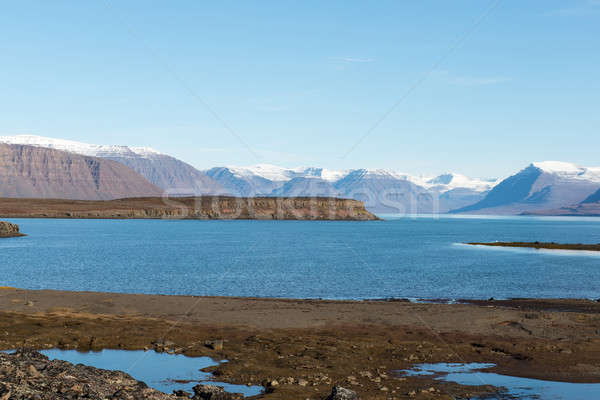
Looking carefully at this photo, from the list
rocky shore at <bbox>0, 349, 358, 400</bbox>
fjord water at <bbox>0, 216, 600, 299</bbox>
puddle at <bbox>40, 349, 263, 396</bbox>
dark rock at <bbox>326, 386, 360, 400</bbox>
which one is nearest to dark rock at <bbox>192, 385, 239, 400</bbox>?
rocky shore at <bbox>0, 349, 358, 400</bbox>

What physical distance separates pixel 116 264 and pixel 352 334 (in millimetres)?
60829

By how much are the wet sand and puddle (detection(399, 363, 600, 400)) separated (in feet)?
2.64

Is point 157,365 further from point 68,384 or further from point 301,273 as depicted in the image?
point 301,273

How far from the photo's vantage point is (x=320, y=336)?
30.8m

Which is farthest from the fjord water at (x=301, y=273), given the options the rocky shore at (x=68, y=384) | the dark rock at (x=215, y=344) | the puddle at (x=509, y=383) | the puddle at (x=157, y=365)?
the rocky shore at (x=68, y=384)

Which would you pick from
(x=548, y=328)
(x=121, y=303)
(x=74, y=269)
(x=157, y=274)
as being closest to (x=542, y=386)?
(x=548, y=328)

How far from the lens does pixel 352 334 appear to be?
3183 centimetres

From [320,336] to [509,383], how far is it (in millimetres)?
10591

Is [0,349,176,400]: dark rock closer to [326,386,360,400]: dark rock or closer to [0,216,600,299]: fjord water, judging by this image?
[326,386,360,400]: dark rock

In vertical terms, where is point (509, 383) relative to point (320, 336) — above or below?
above

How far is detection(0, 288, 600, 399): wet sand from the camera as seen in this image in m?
23.1

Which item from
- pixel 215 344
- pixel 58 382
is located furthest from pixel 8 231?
pixel 58 382

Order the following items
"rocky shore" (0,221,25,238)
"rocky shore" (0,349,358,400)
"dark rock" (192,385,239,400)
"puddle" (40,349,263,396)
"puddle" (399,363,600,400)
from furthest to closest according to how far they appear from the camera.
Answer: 1. "rocky shore" (0,221,25,238)
2. "puddle" (40,349,263,396)
3. "puddle" (399,363,600,400)
4. "dark rock" (192,385,239,400)
5. "rocky shore" (0,349,358,400)

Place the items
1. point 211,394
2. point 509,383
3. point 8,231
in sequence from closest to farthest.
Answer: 1. point 211,394
2. point 509,383
3. point 8,231
